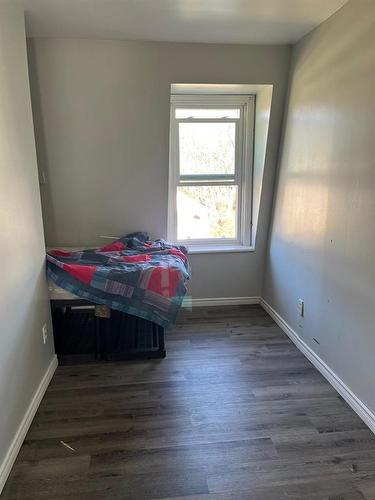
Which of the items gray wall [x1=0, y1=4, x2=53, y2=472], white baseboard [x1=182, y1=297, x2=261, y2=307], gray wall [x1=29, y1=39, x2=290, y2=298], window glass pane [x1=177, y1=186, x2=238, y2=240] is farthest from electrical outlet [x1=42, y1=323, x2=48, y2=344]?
window glass pane [x1=177, y1=186, x2=238, y2=240]

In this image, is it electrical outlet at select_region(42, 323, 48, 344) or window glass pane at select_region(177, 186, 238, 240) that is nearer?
electrical outlet at select_region(42, 323, 48, 344)

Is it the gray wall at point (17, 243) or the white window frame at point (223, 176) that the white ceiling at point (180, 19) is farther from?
the white window frame at point (223, 176)

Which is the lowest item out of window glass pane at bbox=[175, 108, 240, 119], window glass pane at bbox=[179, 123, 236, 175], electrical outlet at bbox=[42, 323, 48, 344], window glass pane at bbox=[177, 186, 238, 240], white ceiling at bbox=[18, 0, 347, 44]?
electrical outlet at bbox=[42, 323, 48, 344]

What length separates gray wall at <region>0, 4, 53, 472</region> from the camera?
1836 millimetres

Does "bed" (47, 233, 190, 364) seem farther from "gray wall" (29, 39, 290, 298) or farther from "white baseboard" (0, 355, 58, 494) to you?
A: "gray wall" (29, 39, 290, 298)

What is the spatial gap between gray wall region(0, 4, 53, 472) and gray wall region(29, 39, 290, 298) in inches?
28.7

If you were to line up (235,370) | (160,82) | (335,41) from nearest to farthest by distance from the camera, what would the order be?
(335,41) < (235,370) < (160,82)

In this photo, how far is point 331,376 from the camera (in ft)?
8.04

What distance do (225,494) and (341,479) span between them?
539 millimetres

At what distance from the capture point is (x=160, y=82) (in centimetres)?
300

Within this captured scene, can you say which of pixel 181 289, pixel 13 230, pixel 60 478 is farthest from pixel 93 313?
pixel 60 478

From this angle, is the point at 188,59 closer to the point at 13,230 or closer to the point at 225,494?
the point at 13,230

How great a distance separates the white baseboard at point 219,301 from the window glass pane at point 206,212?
62 cm

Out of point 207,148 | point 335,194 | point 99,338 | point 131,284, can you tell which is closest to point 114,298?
point 131,284
